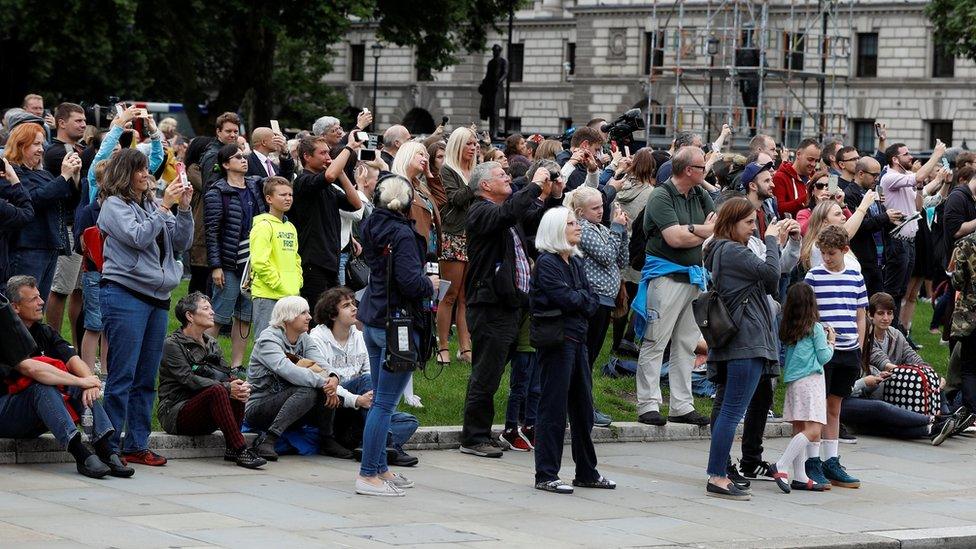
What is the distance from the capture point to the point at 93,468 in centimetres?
977

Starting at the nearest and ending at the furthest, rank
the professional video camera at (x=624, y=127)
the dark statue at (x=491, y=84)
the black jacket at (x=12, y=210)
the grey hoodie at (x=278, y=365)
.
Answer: the black jacket at (x=12, y=210), the grey hoodie at (x=278, y=365), the professional video camera at (x=624, y=127), the dark statue at (x=491, y=84)

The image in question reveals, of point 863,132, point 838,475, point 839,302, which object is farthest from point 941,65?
point 838,475

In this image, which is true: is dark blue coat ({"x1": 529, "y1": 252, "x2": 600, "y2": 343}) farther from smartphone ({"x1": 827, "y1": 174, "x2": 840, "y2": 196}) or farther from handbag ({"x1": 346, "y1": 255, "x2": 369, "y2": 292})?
smartphone ({"x1": 827, "y1": 174, "x2": 840, "y2": 196})

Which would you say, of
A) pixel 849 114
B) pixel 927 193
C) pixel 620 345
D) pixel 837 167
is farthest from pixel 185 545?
pixel 849 114

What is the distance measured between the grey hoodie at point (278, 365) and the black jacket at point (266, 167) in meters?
2.63

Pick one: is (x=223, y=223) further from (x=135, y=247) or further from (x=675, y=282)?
(x=675, y=282)

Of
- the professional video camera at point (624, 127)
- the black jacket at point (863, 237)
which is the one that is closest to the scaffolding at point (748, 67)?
the professional video camera at point (624, 127)

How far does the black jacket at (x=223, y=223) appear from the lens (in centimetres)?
1262

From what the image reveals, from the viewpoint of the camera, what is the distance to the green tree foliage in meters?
41.7

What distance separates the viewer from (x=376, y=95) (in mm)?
75562

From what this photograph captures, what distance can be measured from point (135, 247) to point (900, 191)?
9984 mm

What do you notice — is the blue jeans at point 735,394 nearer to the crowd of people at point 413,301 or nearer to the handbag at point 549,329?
the crowd of people at point 413,301

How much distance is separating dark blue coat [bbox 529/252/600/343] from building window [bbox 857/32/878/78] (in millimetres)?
54491

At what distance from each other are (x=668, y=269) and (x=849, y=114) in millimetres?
51270
